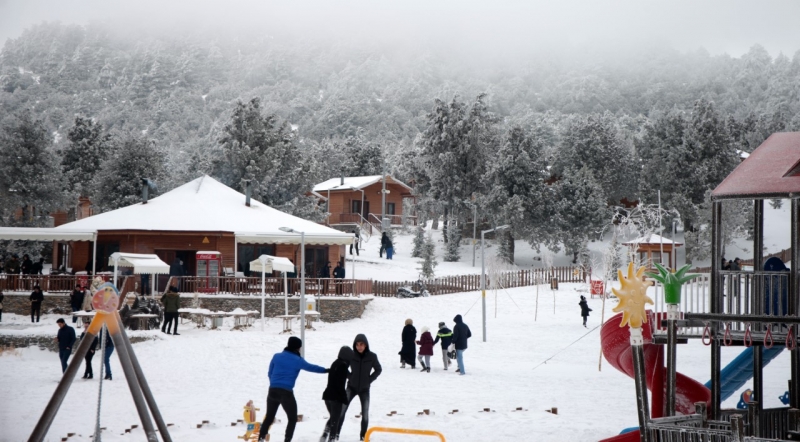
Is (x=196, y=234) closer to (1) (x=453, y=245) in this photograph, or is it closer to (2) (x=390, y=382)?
(2) (x=390, y=382)

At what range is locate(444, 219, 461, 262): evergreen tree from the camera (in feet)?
157

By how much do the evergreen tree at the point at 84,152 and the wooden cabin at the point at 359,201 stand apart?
50.4 ft

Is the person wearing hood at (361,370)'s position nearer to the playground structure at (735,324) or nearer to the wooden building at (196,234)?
the playground structure at (735,324)

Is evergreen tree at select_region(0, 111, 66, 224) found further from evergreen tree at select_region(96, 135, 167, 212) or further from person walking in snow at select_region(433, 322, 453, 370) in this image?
person walking in snow at select_region(433, 322, 453, 370)

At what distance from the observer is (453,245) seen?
48.4 meters

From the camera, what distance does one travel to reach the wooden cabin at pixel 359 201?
5478cm

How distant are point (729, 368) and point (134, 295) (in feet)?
60.3

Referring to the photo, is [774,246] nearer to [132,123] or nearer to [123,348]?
[123,348]

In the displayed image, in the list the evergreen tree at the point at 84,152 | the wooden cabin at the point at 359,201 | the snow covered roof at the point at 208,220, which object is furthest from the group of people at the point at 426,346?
the evergreen tree at the point at 84,152

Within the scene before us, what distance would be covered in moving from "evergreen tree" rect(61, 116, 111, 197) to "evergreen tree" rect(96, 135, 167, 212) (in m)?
8.71

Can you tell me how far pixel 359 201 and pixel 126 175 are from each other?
15807 mm

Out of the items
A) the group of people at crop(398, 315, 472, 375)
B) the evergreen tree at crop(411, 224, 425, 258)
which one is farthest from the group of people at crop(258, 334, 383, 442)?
the evergreen tree at crop(411, 224, 425, 258)

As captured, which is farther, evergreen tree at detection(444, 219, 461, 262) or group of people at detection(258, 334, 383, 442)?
evergreen tree at detection(444, 219, 461, 262)

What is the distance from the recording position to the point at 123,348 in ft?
29.5
